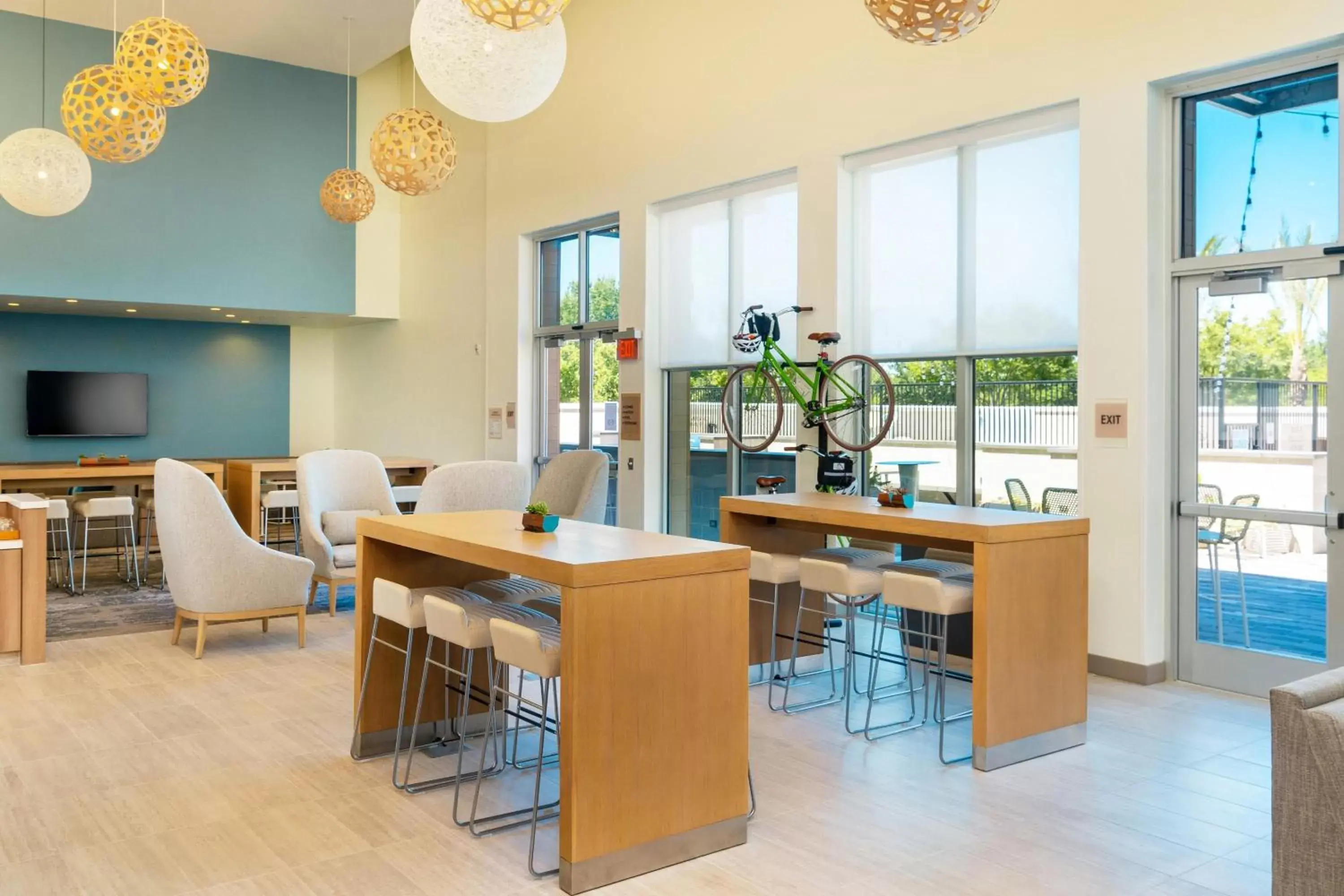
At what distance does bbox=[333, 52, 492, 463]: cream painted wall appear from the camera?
10.4 metres

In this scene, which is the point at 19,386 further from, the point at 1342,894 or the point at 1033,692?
the point at 1342,894

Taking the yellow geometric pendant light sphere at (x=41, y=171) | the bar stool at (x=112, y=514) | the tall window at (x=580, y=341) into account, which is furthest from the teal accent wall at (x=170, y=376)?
the yellow geometric pendant light sphere at (x=41, y=171)

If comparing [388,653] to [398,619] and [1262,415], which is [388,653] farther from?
[1262,415]

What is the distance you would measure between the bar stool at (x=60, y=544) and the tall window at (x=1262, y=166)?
708cm

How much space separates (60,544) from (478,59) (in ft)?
27.4

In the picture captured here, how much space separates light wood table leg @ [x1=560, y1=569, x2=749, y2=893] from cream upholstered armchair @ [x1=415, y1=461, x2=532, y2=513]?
385 cm

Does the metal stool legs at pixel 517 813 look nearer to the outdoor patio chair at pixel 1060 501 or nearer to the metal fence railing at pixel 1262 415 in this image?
the outdoor patio chair at pixel 1060 501

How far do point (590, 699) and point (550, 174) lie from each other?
717 cm

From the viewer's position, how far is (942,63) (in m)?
6.08

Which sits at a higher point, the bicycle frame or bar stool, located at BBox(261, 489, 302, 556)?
the bicycle frame

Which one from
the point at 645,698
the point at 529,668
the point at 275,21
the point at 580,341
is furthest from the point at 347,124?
the point at 645,698

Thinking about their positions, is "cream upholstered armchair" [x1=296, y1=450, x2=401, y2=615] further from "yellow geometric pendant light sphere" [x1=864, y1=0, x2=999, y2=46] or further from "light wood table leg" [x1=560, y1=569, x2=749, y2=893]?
"yellow geometric pendant light sphere" [x1=864, y1=0, x2=999, y2=46]

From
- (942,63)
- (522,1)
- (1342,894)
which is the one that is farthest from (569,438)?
(1342,894)

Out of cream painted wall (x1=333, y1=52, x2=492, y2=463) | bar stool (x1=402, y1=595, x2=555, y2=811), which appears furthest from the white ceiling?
bar stool (x1=402, y1=595, x2=555, y2=811)
